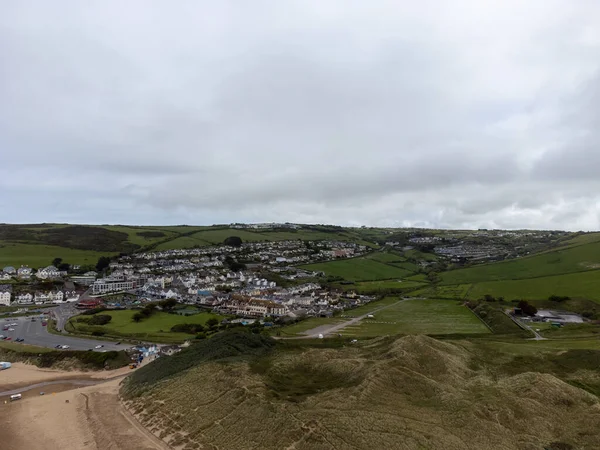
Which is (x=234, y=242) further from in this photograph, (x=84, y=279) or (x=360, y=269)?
(x=84, y=279)

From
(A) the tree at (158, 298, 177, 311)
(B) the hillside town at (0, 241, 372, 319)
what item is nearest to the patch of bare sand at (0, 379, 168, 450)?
(A) the tree at (158, 298, 177, 311)

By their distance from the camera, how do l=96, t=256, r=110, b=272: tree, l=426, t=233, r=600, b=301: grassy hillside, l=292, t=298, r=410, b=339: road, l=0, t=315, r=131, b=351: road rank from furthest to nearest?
l=96, t=256, r=110, b=272: tree < l=426, t=233, r=600, b=301: grassy hillside < l=292, t=298, r=410, b=339: road < l=0, t=315, r=131, b=351: road

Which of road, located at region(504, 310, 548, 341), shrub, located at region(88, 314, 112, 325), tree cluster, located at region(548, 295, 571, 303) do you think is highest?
tree cluster, located at region(548, 295, 571, 303)

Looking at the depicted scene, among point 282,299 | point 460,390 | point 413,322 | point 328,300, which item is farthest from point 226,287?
point 460,390

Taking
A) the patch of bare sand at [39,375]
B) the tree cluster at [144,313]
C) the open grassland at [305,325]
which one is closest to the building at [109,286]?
the tree cluster at [144,313]

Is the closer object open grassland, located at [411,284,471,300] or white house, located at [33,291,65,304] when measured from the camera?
open grassland, located at [411,284,471,300]

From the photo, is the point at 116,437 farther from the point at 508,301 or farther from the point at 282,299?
the point at 508,301

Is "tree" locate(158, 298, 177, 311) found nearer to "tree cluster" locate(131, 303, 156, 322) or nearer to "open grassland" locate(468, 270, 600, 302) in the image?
"tree cluster" locate(131, 303, 156, 322)
